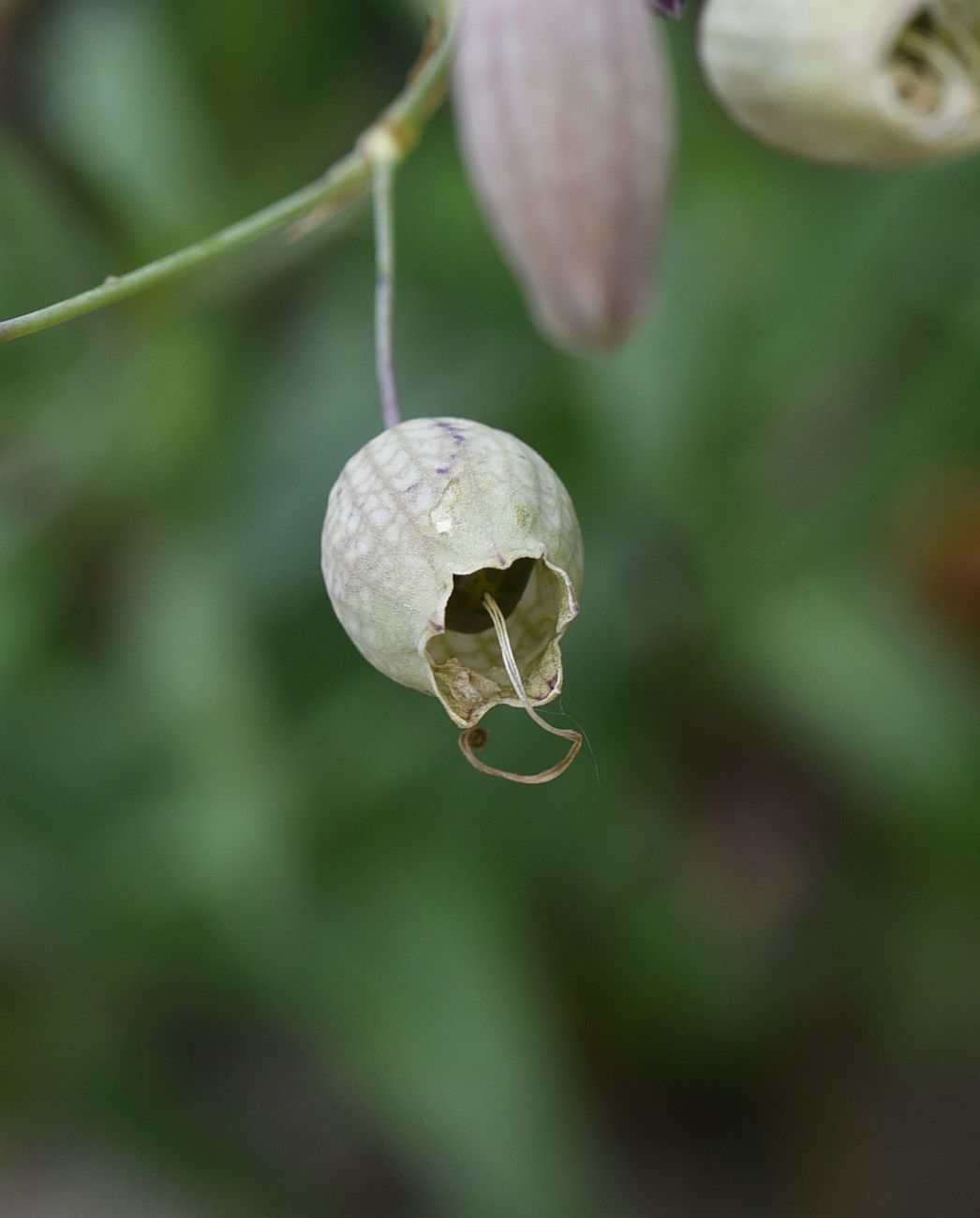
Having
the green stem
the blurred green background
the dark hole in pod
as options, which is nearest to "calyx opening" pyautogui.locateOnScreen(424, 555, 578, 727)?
the dark hole in pod

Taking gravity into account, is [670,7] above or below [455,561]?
above

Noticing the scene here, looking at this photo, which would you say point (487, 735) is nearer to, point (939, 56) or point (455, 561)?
point (455, 561)

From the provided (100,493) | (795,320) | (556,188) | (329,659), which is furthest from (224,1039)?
(556,188)

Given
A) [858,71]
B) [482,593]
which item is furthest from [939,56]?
[482,593]

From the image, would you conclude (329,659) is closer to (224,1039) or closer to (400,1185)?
(224,1039)

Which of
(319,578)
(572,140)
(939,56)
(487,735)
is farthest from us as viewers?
(319,578)

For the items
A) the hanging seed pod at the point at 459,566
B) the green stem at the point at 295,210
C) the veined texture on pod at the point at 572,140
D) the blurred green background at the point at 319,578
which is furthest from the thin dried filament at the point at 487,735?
the blurred green background at the point at 319,578

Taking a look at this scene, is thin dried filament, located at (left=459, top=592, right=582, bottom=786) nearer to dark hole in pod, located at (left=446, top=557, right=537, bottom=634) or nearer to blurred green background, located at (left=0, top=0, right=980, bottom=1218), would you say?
dark hole in pod, located at (left=446, top=557, right=537, bottom=634)
